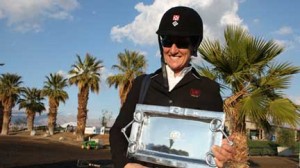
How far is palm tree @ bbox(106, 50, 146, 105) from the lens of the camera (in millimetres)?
39500

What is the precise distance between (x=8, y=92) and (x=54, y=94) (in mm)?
7959

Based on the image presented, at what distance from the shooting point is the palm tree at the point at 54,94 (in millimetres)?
57206

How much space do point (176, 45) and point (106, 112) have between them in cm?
8880

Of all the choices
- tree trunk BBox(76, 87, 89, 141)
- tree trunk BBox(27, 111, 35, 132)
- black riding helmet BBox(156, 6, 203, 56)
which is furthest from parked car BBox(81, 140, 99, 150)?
black riding helmet BBox(156, 6, 203, 56)

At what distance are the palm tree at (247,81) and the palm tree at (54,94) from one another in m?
49.7

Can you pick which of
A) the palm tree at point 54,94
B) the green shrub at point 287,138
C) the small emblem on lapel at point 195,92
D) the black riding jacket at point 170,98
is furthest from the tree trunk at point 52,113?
the small emblem on lapel at point 195,92

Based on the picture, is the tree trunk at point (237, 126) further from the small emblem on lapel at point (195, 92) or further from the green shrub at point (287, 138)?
the green shrub at point (287, 138)

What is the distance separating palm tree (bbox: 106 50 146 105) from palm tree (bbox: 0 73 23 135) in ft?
83.9

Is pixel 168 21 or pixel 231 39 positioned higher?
pixel 231 39

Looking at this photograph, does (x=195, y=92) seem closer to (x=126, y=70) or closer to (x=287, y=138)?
(x=126, y=70)

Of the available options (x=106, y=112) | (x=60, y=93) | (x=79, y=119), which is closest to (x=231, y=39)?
(x=79, y=119)

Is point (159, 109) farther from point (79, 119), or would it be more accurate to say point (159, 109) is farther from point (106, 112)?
point (106, 112)

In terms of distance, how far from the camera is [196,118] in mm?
1668

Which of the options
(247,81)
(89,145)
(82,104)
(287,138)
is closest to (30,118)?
(82,104)
